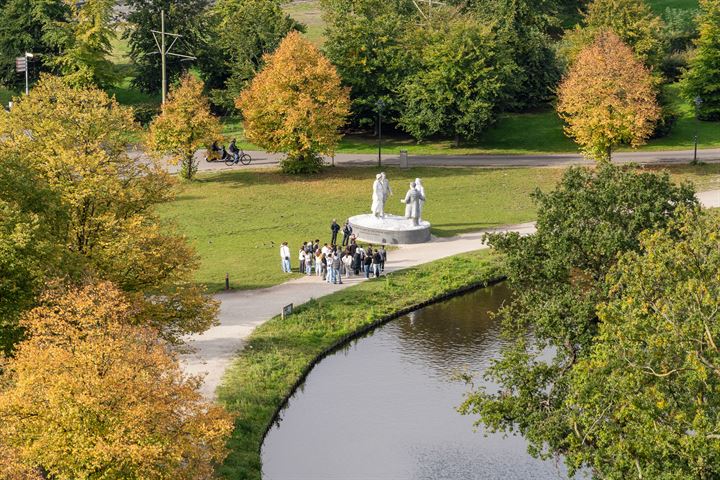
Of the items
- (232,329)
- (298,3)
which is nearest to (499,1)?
(298,3)

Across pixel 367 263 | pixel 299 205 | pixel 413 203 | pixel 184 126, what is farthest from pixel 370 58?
pixel 367 263

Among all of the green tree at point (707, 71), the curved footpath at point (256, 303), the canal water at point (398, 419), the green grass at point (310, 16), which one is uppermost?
the green grass at point (310, 16)

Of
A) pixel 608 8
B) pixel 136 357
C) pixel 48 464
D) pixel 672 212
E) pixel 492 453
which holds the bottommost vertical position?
pixel 492 453

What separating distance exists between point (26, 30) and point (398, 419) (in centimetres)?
5810

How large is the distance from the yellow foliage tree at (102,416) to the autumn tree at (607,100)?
150ft

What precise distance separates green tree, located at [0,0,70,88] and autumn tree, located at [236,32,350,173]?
21.6m

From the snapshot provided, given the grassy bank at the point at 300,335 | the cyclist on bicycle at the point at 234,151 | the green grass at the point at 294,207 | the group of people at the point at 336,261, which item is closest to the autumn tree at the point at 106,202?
the grassy bank at the point at 300,335

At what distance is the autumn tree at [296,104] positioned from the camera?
236ft

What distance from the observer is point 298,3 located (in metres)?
121

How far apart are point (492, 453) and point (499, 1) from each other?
5626 centimetres

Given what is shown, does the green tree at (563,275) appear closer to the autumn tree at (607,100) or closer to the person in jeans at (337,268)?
the person in jeans at (337,268)

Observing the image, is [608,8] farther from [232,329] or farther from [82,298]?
[82,298]

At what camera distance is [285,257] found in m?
54.5

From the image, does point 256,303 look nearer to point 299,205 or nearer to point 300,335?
point 300,335
